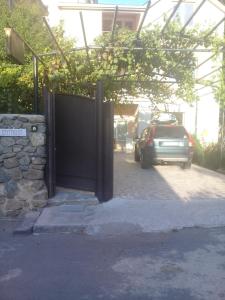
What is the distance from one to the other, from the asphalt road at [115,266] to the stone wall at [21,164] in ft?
3.44

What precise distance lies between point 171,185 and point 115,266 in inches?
219

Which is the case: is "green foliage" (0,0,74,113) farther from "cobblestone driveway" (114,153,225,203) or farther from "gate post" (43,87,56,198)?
"cobblestone driveway" (114,153,225,203)

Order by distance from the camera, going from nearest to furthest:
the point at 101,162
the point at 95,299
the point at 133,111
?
1. the point at 95,299
2. the point at 101,162
3. the point at 133,111

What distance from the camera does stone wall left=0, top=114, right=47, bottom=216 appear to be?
7.26 metres

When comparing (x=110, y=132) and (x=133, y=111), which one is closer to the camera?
(x=110, y=132)

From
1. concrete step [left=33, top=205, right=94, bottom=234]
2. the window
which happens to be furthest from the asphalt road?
the window

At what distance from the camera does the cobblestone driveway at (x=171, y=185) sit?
8.61 metres

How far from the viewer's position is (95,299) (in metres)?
3.88

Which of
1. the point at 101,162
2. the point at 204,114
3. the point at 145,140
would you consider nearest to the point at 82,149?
the point at 101,162

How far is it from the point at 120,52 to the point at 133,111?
1611 cm

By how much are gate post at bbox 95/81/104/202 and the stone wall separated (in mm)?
1160

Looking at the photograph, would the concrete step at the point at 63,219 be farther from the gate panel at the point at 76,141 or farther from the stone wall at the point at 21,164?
the gate panel at the point at 76,141

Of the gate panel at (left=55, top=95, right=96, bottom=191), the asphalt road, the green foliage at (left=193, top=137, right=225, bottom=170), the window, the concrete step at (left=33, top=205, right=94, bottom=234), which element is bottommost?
the asphalt road

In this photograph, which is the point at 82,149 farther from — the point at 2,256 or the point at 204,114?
the point at 204,114
